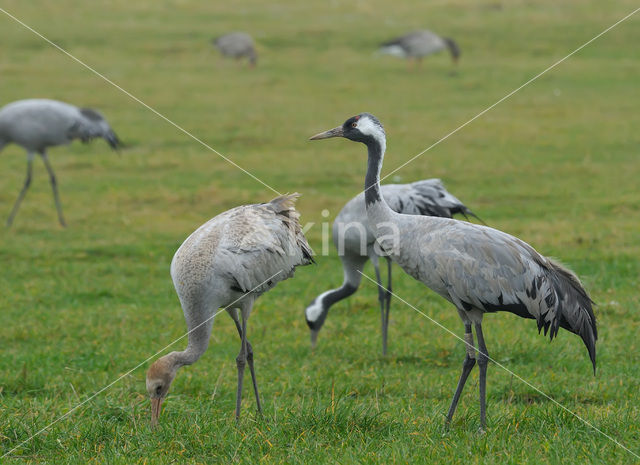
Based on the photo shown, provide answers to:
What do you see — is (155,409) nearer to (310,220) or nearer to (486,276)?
(486,276)

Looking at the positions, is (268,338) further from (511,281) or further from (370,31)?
(370,31)

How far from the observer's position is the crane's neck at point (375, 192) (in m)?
5.90

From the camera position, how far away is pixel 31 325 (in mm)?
8117

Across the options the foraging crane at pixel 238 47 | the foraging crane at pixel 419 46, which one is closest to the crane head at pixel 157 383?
the foraging crane at pixel 419 46

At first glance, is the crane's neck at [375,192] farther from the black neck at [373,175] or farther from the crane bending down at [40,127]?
the crane bending down at [40,127]

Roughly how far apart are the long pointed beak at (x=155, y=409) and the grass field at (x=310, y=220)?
93mm

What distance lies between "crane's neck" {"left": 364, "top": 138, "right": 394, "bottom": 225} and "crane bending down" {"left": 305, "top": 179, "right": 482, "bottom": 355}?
1.80 metres

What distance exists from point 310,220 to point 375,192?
250 inches

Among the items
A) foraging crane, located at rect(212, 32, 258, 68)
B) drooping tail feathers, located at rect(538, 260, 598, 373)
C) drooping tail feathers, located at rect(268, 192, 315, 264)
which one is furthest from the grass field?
drooping tail feathers, located at rect(268, 192, 315, 264)

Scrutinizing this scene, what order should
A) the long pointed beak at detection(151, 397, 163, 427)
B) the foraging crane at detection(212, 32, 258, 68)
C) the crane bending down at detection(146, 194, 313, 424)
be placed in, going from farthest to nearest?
the foraging crane at detection(212, 32, 258, 68) < the crane bending down at detection(146, 194, 313, 424) < the long pointed beak at detection(151, 397, 163, 427)

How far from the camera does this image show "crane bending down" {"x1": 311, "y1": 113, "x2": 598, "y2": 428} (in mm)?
5496

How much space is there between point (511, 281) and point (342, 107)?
1490 centimetres

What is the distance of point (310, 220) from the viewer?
40.1 feet

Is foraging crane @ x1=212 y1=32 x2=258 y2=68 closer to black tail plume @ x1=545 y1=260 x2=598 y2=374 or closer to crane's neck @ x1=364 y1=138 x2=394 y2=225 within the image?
crane's neck @ x1=364 y1=138 x2=394 y2=225
